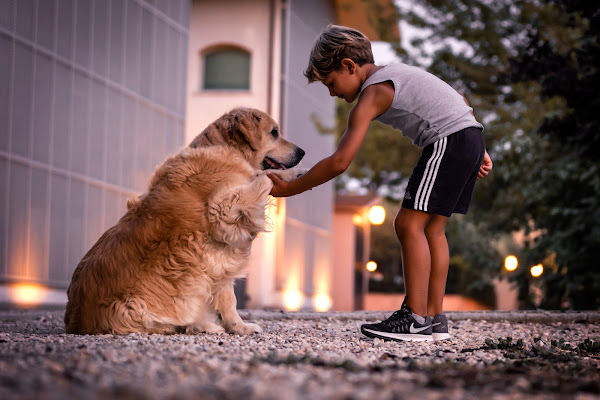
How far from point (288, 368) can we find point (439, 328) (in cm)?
184

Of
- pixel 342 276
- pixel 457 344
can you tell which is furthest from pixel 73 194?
pixel 342 276

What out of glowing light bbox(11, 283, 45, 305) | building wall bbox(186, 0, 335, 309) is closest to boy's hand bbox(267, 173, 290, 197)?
glowing light bbox(11, 283, 45, 305)

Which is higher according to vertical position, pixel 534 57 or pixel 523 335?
pixel 534 57

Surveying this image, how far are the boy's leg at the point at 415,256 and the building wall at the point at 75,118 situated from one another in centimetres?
539

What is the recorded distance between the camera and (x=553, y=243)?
1039cm

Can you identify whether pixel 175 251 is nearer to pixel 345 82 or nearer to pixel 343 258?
pixel 345 82

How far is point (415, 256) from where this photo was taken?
163 inches

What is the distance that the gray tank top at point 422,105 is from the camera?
13.5 feet

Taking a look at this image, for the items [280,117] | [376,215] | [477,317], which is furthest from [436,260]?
[280,117]

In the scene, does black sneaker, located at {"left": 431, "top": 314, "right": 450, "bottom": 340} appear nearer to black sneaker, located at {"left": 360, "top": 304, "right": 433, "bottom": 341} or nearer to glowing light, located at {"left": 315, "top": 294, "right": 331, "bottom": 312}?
black sneaker, located at {"left": 360, "top": 304, "right": 433, "bottom": 341}

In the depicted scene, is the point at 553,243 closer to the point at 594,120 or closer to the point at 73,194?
the point at 594,120

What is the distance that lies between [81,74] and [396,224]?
22.1 feet

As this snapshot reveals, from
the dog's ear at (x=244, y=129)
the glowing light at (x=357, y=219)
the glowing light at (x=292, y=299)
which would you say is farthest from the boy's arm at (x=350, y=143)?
the glowing light at (x=357, y=219)

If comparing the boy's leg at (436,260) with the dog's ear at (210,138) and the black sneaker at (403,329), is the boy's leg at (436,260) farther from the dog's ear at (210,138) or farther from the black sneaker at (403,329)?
the dog's ear at (210,138)
